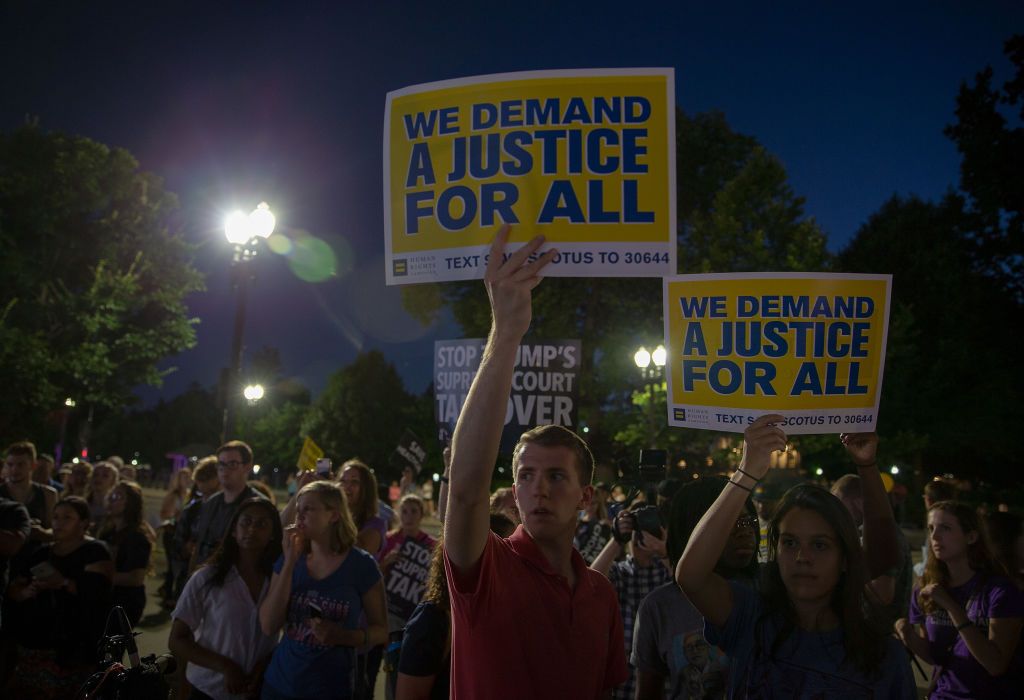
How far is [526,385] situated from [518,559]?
3877 millimetres

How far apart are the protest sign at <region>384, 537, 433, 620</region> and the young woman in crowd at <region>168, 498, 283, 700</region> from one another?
138 cm

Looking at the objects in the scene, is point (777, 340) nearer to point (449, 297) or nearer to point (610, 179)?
point (610, 179)

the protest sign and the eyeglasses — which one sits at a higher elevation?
the eyeglasses

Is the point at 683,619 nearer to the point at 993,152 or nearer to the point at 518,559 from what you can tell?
the point at 518,559

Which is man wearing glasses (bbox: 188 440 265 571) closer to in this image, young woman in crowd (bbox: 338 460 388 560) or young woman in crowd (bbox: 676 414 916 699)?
young woman in crowd (bbox: 338 460 388 560)

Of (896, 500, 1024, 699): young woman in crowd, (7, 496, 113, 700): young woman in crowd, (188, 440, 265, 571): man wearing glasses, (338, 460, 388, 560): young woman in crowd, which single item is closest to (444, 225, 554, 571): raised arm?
(896, 500, 1024, 699): young woman in crowd

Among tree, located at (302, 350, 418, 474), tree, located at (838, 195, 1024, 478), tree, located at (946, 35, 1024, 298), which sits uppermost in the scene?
tree, located at (946, 35, 1024, 298)

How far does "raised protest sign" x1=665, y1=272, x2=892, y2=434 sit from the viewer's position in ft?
12.5

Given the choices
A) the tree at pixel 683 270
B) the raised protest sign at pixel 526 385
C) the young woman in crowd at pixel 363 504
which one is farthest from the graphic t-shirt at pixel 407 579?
the tree at pixel 683 270

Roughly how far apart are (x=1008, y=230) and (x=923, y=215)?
11544 mm

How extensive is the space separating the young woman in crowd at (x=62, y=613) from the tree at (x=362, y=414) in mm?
54139

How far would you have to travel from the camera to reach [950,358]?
31359mm

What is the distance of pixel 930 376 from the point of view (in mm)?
31578

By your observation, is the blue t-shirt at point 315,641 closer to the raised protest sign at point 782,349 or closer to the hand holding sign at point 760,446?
the raised protest sign at point 782,349
